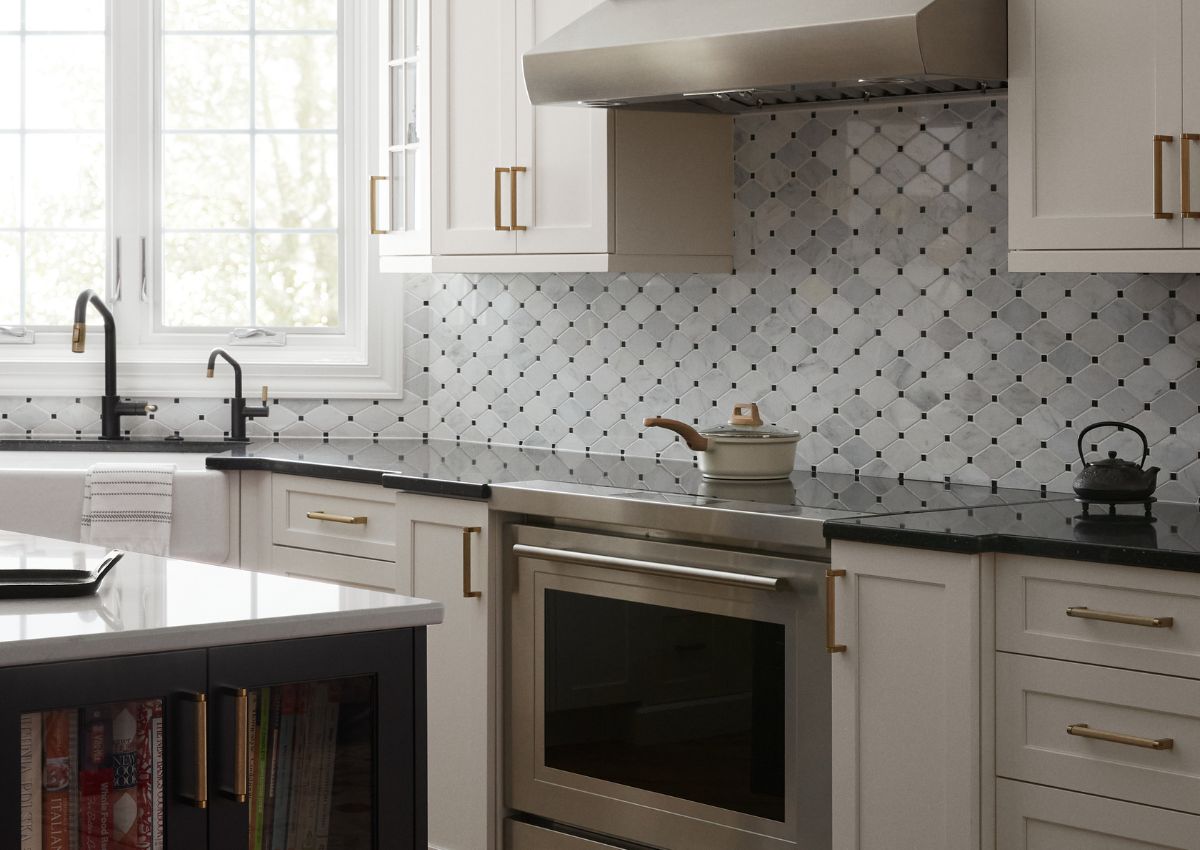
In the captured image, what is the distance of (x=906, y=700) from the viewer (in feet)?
8.21

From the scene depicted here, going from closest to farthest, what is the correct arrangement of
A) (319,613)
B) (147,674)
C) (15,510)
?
(147,674)
(319,613)
(15,510)

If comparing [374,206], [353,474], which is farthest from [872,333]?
[374,206]

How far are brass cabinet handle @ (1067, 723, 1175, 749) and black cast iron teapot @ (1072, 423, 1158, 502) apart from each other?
0.51 meters

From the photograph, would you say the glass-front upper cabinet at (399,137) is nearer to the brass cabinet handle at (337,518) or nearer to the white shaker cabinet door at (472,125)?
the white shaker cabinet door at (472,125)

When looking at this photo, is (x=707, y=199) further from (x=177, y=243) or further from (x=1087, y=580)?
(x=177, y=243)

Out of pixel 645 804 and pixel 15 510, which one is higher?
pixel 15 510

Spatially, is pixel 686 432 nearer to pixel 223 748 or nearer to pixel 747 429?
pixel 747 429

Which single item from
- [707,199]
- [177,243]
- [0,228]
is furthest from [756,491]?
[0,228]

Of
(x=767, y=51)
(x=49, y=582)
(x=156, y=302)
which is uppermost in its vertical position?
(x=767, y=51)

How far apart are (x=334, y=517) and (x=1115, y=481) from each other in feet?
6.00

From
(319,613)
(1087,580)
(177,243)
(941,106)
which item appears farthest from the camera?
(177,243)

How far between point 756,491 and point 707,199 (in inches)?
32.9

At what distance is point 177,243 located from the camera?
14.9 feet

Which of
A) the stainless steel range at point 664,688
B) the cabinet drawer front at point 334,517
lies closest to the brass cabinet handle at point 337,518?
the cabinet drawer front at point 334,517
